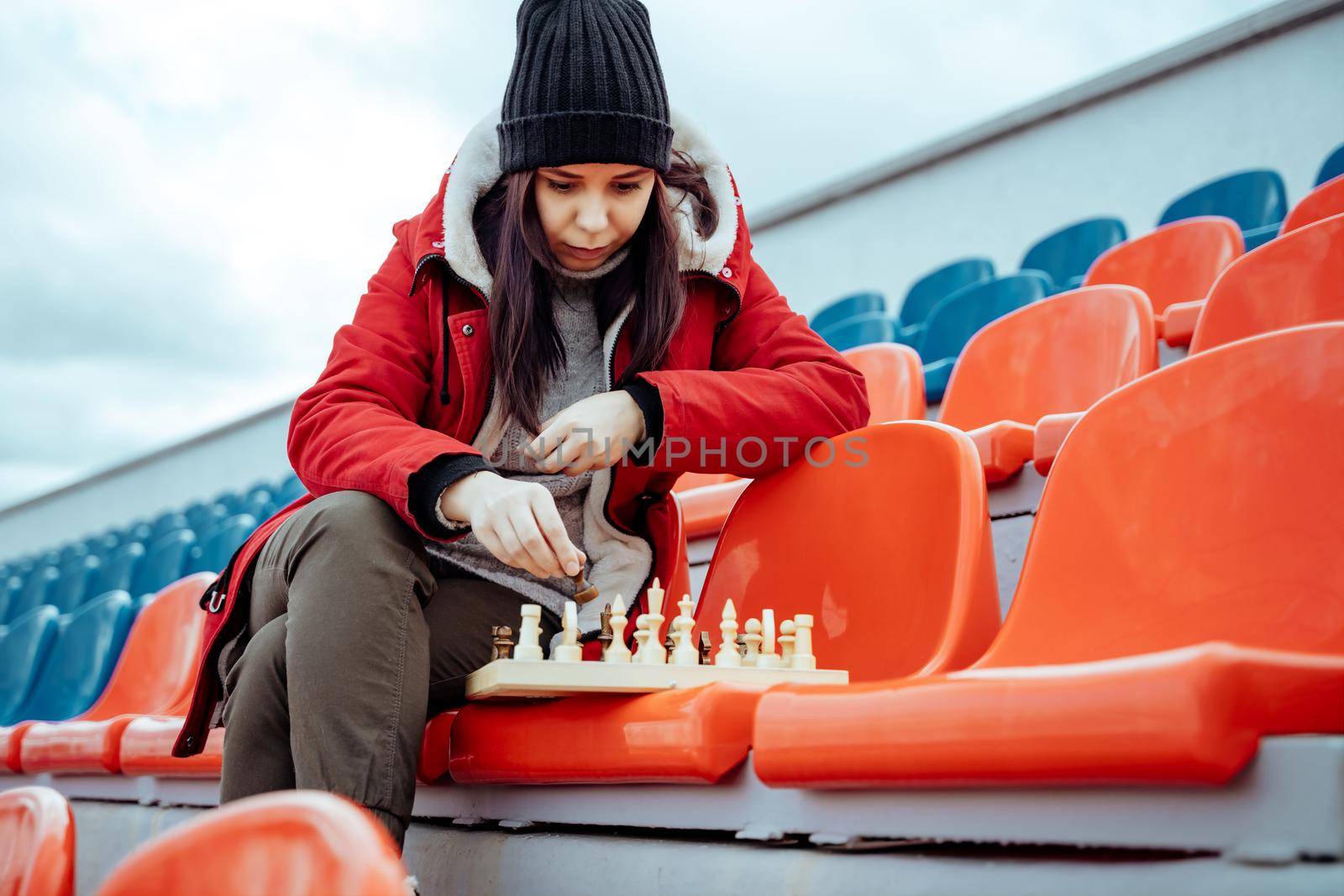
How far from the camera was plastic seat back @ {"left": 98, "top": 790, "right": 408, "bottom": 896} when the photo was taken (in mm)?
450

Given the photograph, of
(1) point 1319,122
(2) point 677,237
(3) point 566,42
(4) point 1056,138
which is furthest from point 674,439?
(4) point 1056,138

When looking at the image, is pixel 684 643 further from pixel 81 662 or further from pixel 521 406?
pixel 81 662

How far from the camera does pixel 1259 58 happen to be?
4.61 meters

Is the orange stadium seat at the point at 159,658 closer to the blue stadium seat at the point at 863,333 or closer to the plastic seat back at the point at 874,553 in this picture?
the plastic seat back at the point at 874,553

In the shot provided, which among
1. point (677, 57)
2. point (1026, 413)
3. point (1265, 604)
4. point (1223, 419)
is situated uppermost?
point (677, 57)

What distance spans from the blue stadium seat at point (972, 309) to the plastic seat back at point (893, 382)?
1.96 feet

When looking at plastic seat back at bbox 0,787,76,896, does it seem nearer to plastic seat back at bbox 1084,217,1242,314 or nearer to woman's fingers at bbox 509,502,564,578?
woman's fingers at bbox 509,502,564,578

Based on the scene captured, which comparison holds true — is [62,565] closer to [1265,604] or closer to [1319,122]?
[1319,122]

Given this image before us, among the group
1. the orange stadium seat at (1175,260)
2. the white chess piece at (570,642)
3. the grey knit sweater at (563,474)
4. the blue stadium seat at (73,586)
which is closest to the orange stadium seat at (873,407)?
the orange stadium seat at (1175,260)

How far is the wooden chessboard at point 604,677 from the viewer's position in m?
1.13

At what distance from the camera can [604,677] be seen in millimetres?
1143

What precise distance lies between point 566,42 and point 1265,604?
953mm

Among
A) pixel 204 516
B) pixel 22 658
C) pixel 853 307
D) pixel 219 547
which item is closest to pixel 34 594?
pixel 204 516

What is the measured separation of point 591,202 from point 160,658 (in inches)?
76.1
